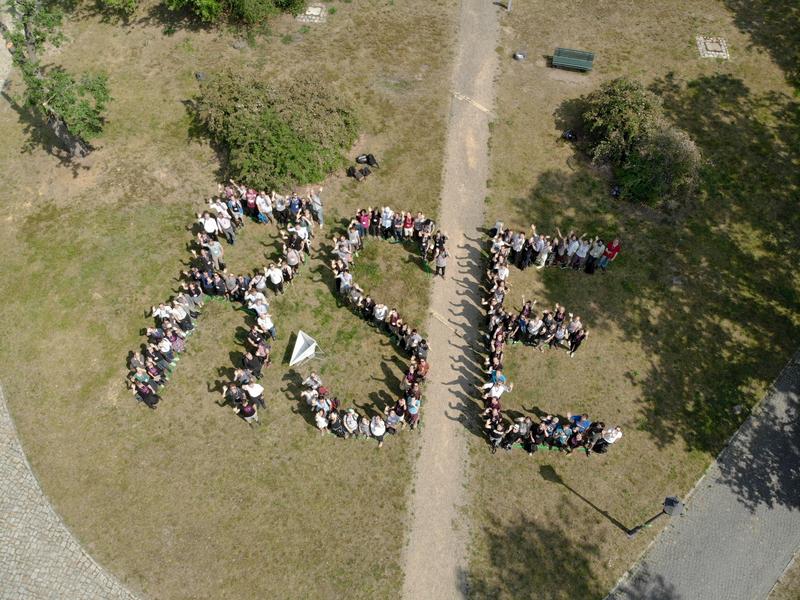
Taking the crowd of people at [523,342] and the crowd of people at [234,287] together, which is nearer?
the crowd of people at [523,342]

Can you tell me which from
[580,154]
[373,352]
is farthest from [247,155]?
[580,154]

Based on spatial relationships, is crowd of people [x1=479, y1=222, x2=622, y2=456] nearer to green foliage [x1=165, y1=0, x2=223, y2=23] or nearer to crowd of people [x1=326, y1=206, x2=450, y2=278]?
crowd of people [x1=326, y1=206, x2=450, y2=278]

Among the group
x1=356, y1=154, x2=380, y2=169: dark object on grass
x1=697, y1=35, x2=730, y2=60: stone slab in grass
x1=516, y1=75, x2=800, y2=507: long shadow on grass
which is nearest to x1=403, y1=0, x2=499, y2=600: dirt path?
x1=516, y1=75, x2=800, y2=507: long shadow on grass

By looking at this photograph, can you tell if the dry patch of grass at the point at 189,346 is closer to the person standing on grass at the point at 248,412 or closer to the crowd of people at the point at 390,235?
the person standing on grass at the point at 248,412

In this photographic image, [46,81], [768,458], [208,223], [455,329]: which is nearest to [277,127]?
[208,223]

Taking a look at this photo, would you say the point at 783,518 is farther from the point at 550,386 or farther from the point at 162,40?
the point at 162,40

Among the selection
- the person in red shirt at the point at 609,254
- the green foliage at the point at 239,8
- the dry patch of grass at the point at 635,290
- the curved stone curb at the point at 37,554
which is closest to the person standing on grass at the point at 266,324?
the dry patch of grass at the point at 635,290

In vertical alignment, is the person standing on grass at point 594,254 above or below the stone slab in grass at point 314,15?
below
